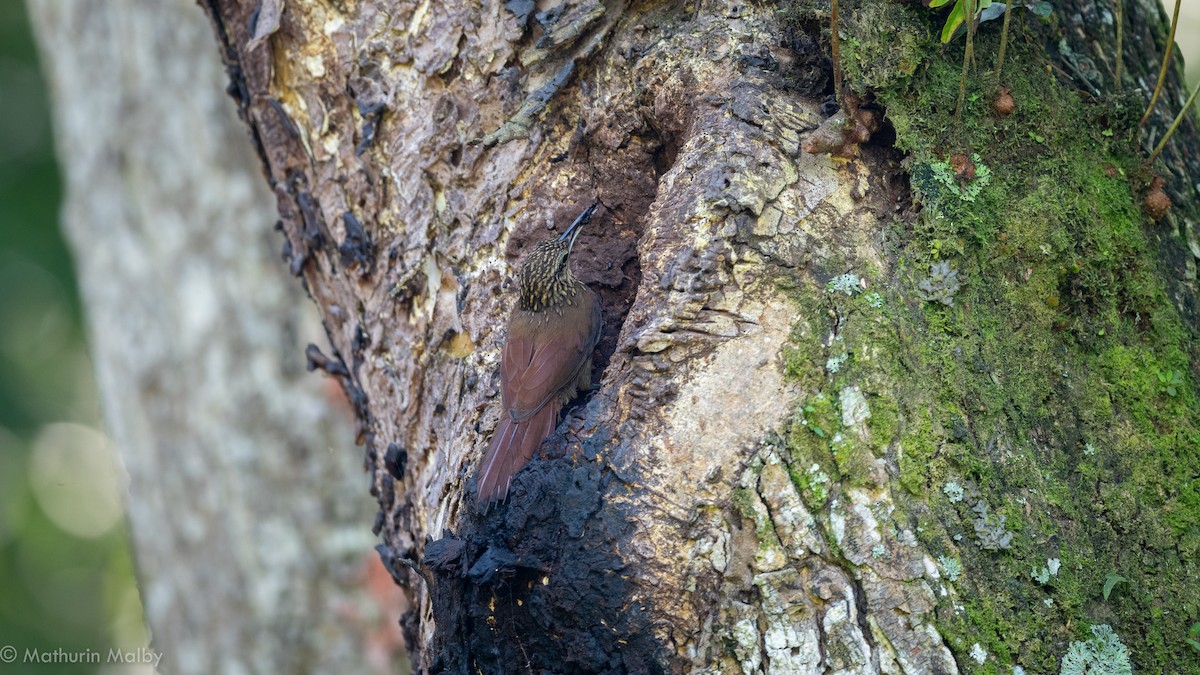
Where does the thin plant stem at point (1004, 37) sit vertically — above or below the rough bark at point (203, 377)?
above

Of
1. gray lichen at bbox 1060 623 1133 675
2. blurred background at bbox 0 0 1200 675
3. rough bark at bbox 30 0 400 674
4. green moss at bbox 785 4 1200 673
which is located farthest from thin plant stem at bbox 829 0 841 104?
blurred background at bbox 0 0 1200 675

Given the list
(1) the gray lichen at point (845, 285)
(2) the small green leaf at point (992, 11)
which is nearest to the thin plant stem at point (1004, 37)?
(2) the small green leaf at point (992, 11)

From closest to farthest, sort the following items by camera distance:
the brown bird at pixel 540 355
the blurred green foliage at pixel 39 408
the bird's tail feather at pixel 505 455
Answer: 1. the bird's tail feather at pixel 505 455
2. the brown bird at pixel 540 355
3. the blurred green foliage at pixel 39 408

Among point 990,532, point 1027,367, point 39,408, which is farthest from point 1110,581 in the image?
point 39,408

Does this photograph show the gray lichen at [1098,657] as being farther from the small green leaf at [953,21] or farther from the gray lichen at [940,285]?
the small green leaf at [953,21]

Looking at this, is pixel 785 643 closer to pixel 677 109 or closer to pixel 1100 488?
pixel 1100 488

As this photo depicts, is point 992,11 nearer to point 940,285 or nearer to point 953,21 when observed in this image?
point 953,21

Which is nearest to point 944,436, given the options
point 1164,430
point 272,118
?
point 1164,430
